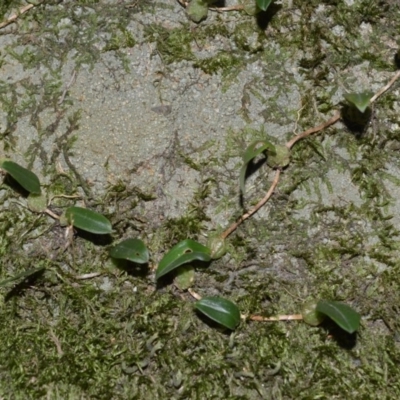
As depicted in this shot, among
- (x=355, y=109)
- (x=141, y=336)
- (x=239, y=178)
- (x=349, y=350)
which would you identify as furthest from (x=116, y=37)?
(x=349, y=350)

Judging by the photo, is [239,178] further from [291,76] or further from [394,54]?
[394,54]

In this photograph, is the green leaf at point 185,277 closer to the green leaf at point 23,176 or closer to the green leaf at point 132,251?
the green leaf at point 132,251

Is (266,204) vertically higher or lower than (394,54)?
lower

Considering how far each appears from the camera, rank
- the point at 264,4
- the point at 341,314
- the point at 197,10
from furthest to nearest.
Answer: the point at 197,10 → the point at 264,4 → the point at 341,314

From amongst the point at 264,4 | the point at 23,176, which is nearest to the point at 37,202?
the point at 23,176

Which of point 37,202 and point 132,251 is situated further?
point 37,202

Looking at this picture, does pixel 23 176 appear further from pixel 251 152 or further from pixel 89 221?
pixel 251 152

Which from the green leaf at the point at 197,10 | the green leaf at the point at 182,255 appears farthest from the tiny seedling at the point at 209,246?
the green leaf at the point at 197,10
